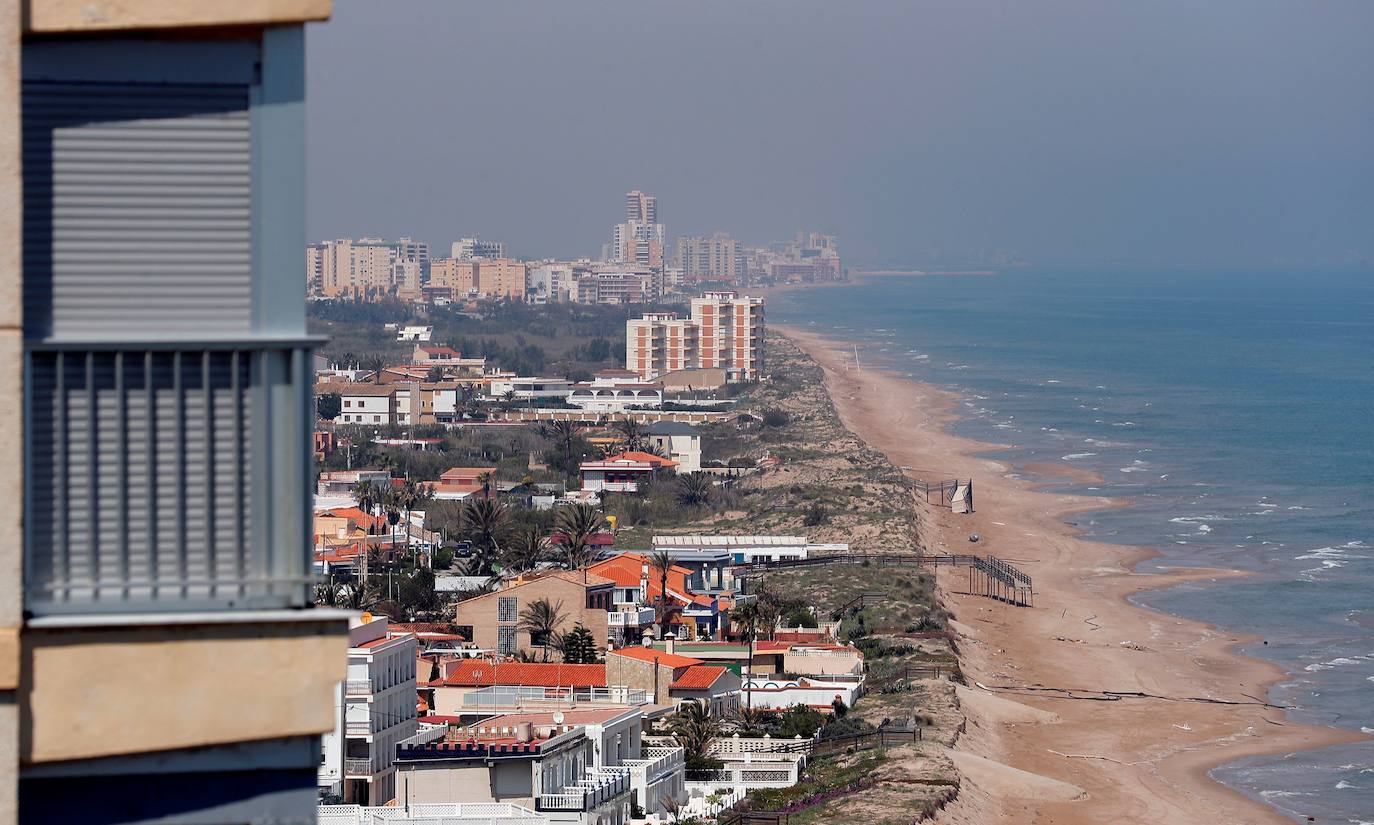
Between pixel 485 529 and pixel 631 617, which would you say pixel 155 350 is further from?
pixel 485 529

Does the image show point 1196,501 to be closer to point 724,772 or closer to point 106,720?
point 724,772

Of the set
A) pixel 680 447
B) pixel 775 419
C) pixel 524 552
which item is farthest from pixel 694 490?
pixel 775 419

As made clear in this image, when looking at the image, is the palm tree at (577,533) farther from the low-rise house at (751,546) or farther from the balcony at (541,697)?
the balcony at (541,697)

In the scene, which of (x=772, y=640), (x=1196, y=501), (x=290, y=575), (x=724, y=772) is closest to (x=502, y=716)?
(x=724, y=772)

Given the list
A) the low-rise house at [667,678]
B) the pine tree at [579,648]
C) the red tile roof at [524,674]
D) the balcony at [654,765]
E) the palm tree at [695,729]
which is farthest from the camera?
the pine tree at [579,648]

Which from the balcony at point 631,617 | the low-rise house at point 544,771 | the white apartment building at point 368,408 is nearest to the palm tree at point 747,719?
the balcony at point 631,617
